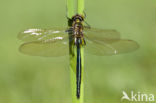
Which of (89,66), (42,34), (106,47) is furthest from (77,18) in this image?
(89,66)

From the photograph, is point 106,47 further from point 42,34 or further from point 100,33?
point 42,34

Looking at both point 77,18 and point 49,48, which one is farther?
point 49,48

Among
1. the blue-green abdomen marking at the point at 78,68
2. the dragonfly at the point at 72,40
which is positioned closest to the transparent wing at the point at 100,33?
the dragonfly at the point at 72,40

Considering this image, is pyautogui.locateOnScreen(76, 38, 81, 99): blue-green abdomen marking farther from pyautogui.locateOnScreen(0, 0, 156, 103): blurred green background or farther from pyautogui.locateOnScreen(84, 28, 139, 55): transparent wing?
pyautogui.locateOnScreen(0, 0, 156, 103): blurred green background

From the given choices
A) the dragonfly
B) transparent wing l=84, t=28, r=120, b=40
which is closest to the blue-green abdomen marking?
the dragonfly

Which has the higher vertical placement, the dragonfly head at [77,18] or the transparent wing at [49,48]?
the dragonfly head at [77,18]

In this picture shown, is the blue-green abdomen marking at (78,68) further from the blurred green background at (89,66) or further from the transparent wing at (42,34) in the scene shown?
the blurred green background at (89,66)
